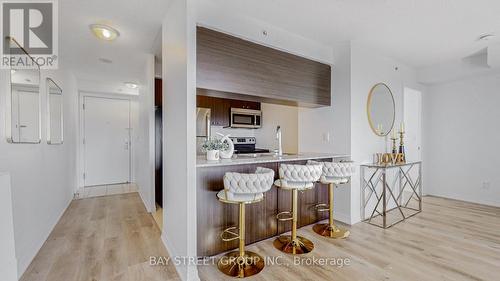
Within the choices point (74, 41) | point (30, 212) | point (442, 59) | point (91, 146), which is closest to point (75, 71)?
point (74, 41)

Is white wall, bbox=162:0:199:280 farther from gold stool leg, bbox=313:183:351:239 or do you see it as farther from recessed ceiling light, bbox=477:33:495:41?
recessed ceiling light, bbox=477:33:495:41

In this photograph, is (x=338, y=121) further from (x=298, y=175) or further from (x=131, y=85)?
(x=131, y=85)

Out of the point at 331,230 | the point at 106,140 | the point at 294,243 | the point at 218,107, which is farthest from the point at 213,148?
the point at 106,140

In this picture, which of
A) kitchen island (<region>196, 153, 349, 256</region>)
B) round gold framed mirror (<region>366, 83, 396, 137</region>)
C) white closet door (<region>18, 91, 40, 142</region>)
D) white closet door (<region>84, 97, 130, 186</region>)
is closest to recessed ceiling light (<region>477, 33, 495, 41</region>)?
round gold framed mirror (<region>366, 83, 396, 137</region>)

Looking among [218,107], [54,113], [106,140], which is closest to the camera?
[54,113]

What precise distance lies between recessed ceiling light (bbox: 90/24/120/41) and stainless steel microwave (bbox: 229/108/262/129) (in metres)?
2.31

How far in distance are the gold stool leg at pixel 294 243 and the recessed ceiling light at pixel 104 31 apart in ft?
8.99

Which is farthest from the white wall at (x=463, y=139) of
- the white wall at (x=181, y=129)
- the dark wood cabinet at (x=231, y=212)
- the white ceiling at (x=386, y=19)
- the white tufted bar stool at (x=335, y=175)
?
the white wall at (x=181, y=129)

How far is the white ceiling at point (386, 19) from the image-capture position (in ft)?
7.00

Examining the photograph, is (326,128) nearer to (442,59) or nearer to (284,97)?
(284,97)

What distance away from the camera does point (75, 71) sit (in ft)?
13.2

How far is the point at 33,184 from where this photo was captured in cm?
→ 218

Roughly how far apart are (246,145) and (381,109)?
2.67m

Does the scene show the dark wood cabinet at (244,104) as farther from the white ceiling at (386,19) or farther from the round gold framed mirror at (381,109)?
the round gold framed mirror at (381,109)
